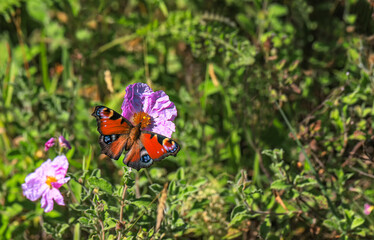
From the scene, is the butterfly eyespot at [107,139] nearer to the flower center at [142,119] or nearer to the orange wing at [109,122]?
the orange wing at [109,122]

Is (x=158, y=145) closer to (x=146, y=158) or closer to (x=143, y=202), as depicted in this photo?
(x=146, y=158)

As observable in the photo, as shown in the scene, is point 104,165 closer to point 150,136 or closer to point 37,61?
point 150,136

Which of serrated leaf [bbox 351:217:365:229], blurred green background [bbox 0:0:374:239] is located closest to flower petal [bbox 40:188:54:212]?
blurred green background [bbox 0:0:374:239]

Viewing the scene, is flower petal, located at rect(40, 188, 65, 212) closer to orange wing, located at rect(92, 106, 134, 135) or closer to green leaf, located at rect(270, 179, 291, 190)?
orange wing, located at rect(92, 106, 134, 135)

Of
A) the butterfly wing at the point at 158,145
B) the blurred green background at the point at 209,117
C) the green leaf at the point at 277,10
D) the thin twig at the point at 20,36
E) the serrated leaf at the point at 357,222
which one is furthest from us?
the thin twig at the point at 20,36

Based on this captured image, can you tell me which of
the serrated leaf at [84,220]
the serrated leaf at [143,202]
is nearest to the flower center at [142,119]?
the serrated leaf at [143,202]

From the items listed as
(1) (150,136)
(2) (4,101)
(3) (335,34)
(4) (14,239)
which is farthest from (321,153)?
(2) (4,101)

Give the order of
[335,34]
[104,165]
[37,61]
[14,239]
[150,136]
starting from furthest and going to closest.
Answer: [37,61]
[335,34]
[104,165]
[14,239]
[150,136]

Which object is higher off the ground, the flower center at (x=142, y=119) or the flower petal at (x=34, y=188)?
the flower center at (x=142, y=119)
